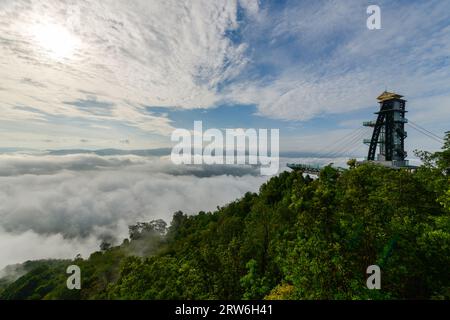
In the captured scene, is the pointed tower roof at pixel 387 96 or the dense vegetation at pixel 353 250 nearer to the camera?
the dense vegetation at pixel 353 250

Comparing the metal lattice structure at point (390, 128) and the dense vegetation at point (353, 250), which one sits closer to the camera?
the dense vegetation at point (353, 250)

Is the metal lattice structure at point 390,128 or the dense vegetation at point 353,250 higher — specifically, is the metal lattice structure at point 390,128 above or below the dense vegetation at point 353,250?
above

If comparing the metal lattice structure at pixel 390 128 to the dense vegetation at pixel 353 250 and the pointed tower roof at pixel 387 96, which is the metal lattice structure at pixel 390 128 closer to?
the pointed tower roof at pixel 387 96

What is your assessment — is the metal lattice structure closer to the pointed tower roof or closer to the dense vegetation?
the pointed tower roof

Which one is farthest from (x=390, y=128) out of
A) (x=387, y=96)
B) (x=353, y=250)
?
(x=353, y=250)

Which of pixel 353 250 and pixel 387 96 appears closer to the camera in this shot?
pixel 353 250

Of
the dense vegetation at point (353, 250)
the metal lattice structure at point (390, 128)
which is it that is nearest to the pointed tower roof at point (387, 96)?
the metal lattice structure at point (390, 128)

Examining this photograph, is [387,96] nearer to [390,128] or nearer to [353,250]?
[390,128]
